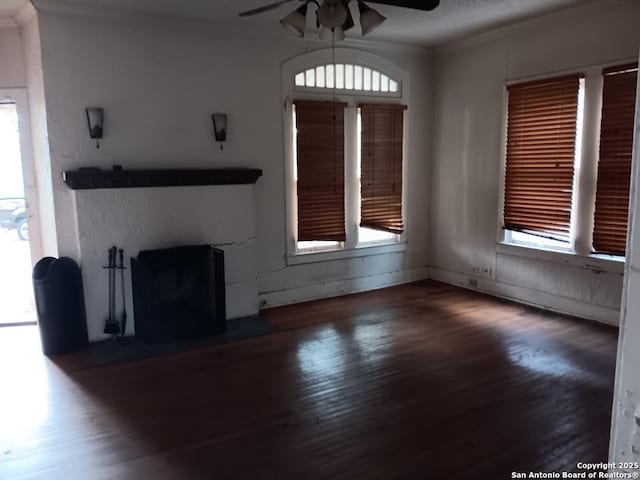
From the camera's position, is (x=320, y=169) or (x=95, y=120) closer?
(x=95, y=120)

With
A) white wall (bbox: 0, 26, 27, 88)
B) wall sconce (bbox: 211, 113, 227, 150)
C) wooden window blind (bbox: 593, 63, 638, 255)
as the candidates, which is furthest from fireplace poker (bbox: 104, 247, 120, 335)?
wooden window blind (bbox: 593, 63, 638, 255)

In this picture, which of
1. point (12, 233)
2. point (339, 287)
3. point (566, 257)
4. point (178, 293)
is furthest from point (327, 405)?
point (12, 233)

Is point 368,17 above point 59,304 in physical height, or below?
above

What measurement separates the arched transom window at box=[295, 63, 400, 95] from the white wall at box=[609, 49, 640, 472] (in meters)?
4.70

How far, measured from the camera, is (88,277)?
4184 mm

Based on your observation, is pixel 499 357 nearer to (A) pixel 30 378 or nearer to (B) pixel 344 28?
(B) pixel 344 28

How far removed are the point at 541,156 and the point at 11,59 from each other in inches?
200

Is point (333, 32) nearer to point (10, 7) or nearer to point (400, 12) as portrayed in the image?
point (400, 12)

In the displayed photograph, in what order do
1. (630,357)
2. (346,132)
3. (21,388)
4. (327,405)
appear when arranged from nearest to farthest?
(630,357) < (327,405) < (21,388) < (346,132)

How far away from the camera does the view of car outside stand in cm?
474

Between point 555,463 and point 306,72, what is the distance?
4150mm

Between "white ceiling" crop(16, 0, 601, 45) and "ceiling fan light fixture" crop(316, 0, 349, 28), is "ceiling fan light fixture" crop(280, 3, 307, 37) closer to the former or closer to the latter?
"ceiling fan light fixture" crop(316, 0, 349, 28)

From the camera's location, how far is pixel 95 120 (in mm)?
4125

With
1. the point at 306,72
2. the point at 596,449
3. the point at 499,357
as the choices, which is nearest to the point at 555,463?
the point at 596,449
